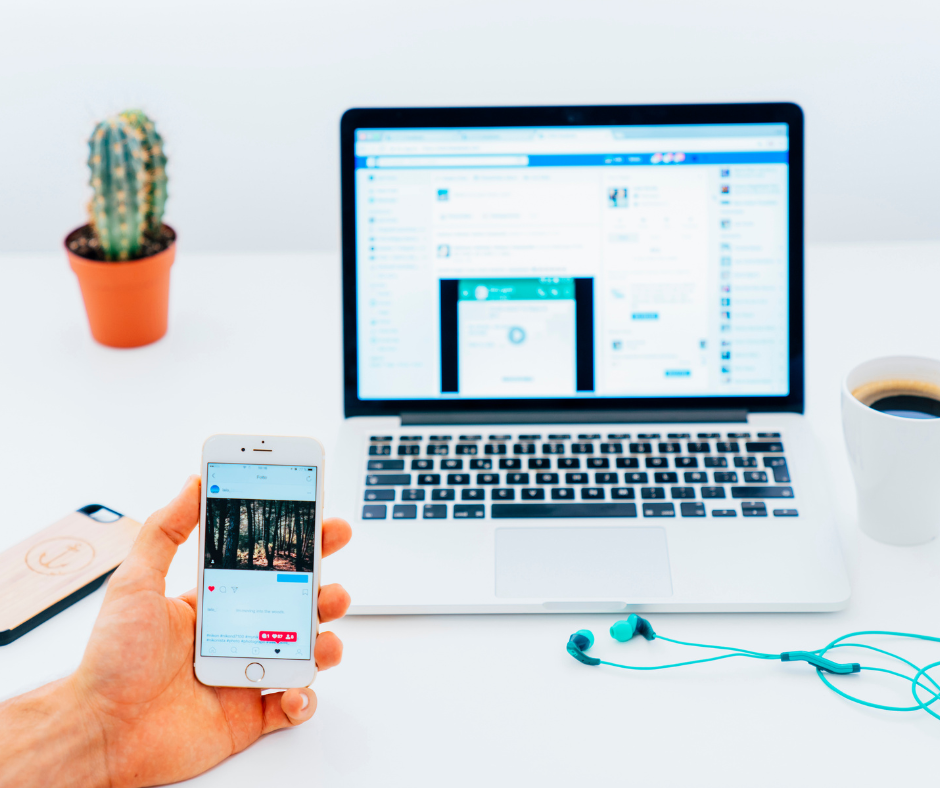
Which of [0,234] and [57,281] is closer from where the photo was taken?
[57,281]

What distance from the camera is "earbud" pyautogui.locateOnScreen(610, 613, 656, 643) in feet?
2.18

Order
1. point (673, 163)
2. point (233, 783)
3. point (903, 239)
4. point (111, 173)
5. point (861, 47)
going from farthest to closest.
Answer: point (903, 239) → point (861, 47) → point (111, 173) → point (673, 163) → point (233, 783)

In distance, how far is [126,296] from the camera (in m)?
1.06

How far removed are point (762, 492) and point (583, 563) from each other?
0.18 m

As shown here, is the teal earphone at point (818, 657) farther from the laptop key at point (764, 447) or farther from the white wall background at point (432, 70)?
the white wall background at point (432, 70)

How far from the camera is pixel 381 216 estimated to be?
0.86 meters

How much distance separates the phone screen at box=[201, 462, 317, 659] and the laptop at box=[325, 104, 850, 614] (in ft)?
0.60

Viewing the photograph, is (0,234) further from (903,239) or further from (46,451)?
(903,239)

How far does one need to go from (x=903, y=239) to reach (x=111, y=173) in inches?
43.7

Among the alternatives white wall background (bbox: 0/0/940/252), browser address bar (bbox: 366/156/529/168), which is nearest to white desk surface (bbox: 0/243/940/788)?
browser address bar (bbox: 366/156/529/168)

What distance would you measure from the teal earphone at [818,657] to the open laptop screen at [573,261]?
0.89 feet

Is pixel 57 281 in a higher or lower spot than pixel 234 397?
higher

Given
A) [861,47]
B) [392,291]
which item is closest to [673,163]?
[392,291]

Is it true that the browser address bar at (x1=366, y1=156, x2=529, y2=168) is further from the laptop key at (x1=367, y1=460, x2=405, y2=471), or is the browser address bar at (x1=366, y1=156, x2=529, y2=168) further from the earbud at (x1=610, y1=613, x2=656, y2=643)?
the earbud at (x1=610, y1=613, x2=656, y2=643)
